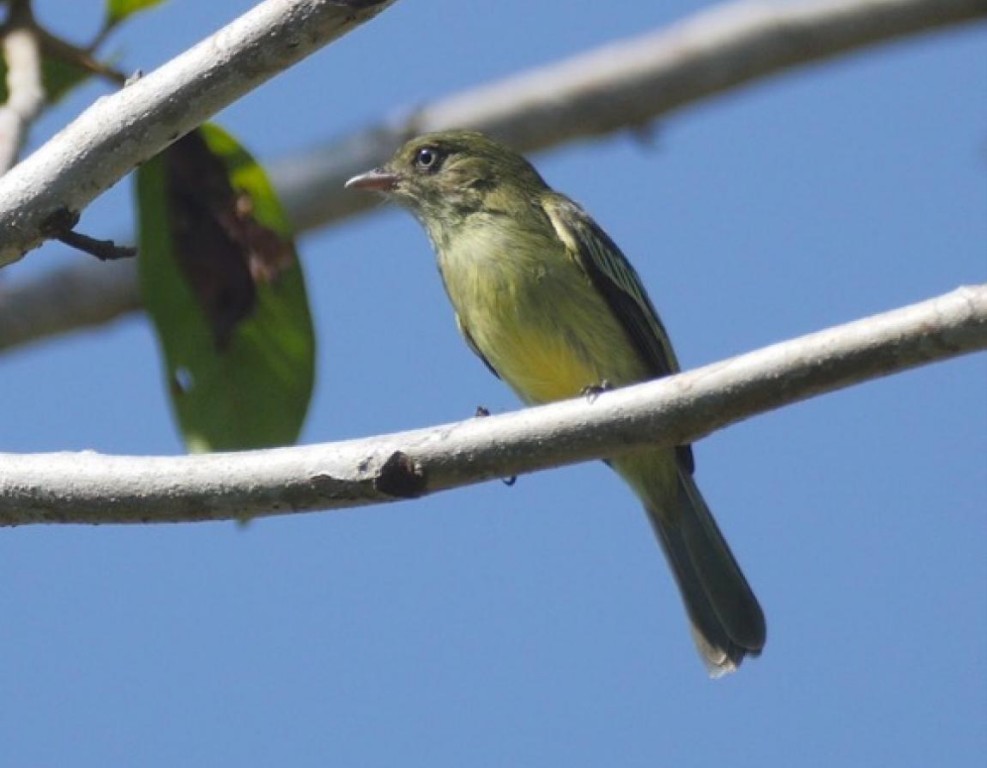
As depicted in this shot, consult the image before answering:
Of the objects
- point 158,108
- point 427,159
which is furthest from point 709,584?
point 158,108

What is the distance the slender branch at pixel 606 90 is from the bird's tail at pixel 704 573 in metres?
2.13

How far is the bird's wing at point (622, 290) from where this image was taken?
5.95 meters

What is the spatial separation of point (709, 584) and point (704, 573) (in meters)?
0.04

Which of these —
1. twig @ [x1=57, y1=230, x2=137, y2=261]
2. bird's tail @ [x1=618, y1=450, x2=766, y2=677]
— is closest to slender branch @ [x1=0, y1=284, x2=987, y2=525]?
twig @ [x1=57, y1=230, x2=137, y2=261]

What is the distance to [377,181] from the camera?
21.8 feet

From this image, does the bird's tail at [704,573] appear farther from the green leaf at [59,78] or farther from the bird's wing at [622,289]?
the green leaf at [59,78]

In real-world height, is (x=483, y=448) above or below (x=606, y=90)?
below

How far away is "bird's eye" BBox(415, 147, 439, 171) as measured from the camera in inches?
261

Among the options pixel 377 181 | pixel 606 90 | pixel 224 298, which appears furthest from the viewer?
pixel 606 90

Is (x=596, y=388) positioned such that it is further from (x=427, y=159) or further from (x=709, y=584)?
(x=427, y=159)

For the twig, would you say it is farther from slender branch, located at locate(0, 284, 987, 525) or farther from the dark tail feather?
the dark tail feather

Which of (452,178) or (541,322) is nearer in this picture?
(541,322)

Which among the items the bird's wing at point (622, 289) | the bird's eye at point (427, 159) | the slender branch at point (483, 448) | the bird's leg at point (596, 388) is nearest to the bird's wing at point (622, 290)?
the bird's wing at point (622, 289)

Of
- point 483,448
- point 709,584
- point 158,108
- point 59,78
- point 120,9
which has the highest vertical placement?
point 120,9
